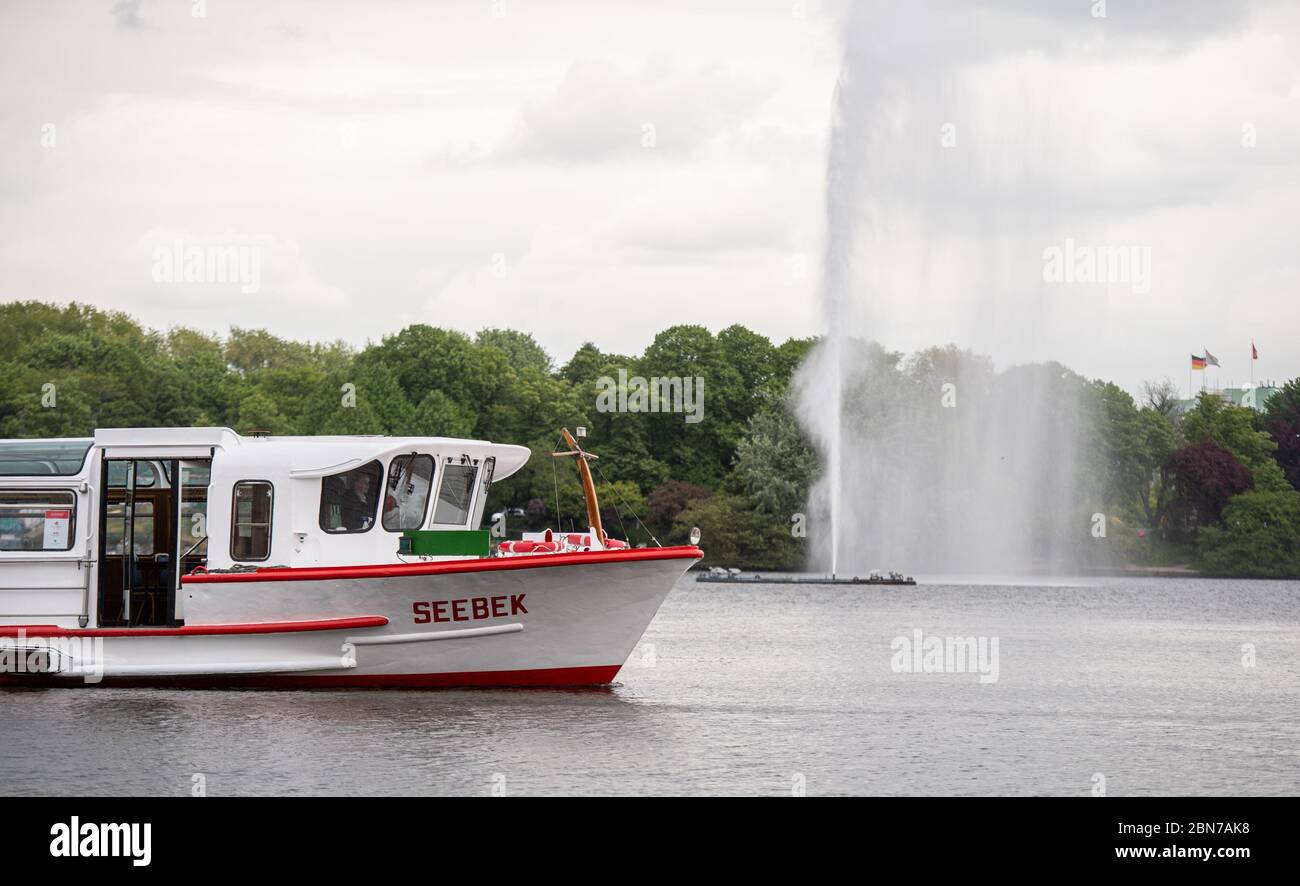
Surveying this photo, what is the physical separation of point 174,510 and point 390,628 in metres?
3.65

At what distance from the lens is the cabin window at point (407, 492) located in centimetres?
2427

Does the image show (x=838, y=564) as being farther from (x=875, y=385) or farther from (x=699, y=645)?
(x=699, y=645)

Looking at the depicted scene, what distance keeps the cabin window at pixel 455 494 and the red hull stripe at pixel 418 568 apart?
1.37 m

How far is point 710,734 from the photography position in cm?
2292

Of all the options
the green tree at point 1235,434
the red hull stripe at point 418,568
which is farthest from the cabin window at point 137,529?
the green tree at point 1235,434

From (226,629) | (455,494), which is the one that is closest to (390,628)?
(226,629)

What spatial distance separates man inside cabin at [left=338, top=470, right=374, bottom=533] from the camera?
24.1 m

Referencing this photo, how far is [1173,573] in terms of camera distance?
4151 inches

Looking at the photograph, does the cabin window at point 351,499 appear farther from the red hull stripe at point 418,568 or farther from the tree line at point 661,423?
the tree line at point 661,423

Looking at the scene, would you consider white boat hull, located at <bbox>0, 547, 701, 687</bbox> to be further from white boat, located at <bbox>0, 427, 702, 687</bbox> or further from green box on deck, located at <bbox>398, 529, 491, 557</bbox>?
green box on deck, located at <bbox>398, 529, 491, 557</bbox>

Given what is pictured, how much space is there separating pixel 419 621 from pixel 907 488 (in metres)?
60.4

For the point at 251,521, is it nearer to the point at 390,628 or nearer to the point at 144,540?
the point at 144,540

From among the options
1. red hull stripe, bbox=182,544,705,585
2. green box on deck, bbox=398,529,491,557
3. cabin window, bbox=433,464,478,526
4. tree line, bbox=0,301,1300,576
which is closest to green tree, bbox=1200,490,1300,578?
tree line, bbox=0,301,1300,576
